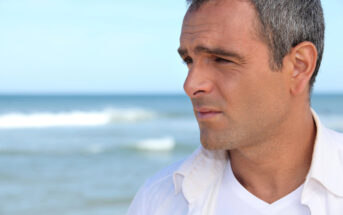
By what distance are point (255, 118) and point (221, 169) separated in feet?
0.93

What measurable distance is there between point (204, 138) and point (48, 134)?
50.7ft

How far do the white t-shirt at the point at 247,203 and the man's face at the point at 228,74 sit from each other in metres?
0.20

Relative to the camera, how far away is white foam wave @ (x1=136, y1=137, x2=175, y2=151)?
12.6 m

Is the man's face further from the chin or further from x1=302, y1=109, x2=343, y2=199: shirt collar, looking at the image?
Result: x1=302, y1=109, x2=343, y2=199: shirt collar

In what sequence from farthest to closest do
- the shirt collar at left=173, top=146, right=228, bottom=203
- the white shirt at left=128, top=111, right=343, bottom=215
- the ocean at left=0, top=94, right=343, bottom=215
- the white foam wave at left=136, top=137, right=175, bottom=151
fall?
the white foam wave at left=136, top=137, right=175, bottom=151, the ocean at left=0, top=94, right=343, bottom=215, the shirt collar at left=173, top=146, right=228, bottom=203, the white shirt at left=128, top=111, right=343, bottom=215

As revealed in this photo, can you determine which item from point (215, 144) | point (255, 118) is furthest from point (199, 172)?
point (255, 118)

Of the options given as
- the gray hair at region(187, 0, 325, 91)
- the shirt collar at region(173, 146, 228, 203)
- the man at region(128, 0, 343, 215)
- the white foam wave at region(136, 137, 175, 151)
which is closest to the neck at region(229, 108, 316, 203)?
the man at region(128, 0, 343, 215)

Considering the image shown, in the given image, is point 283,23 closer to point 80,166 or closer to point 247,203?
point 247,203

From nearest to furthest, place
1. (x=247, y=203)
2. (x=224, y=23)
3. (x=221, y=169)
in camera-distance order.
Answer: (x=224, y=23) < (x=247, y=203) < (x=221, y=169)

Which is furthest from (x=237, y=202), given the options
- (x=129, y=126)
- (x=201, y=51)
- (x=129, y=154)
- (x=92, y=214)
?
(x=129, y=126)

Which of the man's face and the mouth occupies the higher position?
the man's face

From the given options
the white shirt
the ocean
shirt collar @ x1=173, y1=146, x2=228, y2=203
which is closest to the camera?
the white shirt

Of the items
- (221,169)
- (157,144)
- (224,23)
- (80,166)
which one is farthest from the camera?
(157,144)

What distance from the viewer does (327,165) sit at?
5.68ft
